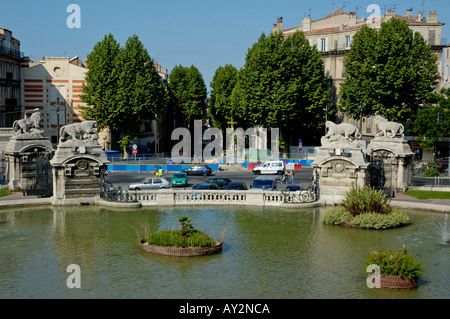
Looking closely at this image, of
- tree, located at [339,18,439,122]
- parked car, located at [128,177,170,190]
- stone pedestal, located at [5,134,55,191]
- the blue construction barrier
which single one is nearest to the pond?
stone pedestal, located at [5,134,55,191]

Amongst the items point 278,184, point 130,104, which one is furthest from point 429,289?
point 130,104

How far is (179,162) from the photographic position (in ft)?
223

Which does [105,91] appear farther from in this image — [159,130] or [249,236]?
[249,236]

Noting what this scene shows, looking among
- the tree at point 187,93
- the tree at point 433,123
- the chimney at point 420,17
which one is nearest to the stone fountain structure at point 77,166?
the tree at point 433,123

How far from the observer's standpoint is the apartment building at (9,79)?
7181 centimetres

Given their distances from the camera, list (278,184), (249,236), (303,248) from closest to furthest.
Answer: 1. (303,248)
2. (249,236)
3. (278,184)


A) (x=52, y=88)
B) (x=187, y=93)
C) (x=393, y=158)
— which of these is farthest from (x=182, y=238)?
(x=187, y=93)

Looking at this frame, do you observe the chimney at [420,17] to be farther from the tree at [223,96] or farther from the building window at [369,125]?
the tree at [223,96]

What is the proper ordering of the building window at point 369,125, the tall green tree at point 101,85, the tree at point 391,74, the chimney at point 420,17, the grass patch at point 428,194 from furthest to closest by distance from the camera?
the chimney at point 420,17 < the building window at point 369,125 < the tall green tree at point 101,85 < the tree at point 391,74 < the grass patch at point 428,194

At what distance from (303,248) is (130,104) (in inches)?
1974

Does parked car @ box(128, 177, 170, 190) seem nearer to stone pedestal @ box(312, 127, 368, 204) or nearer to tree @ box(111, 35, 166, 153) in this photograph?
stone pedestal @ box(312, 127, 368, 204)

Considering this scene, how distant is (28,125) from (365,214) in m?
25.0

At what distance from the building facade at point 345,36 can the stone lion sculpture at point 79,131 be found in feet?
145

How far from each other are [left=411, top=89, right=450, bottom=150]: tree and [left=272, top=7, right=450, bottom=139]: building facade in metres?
12.1
